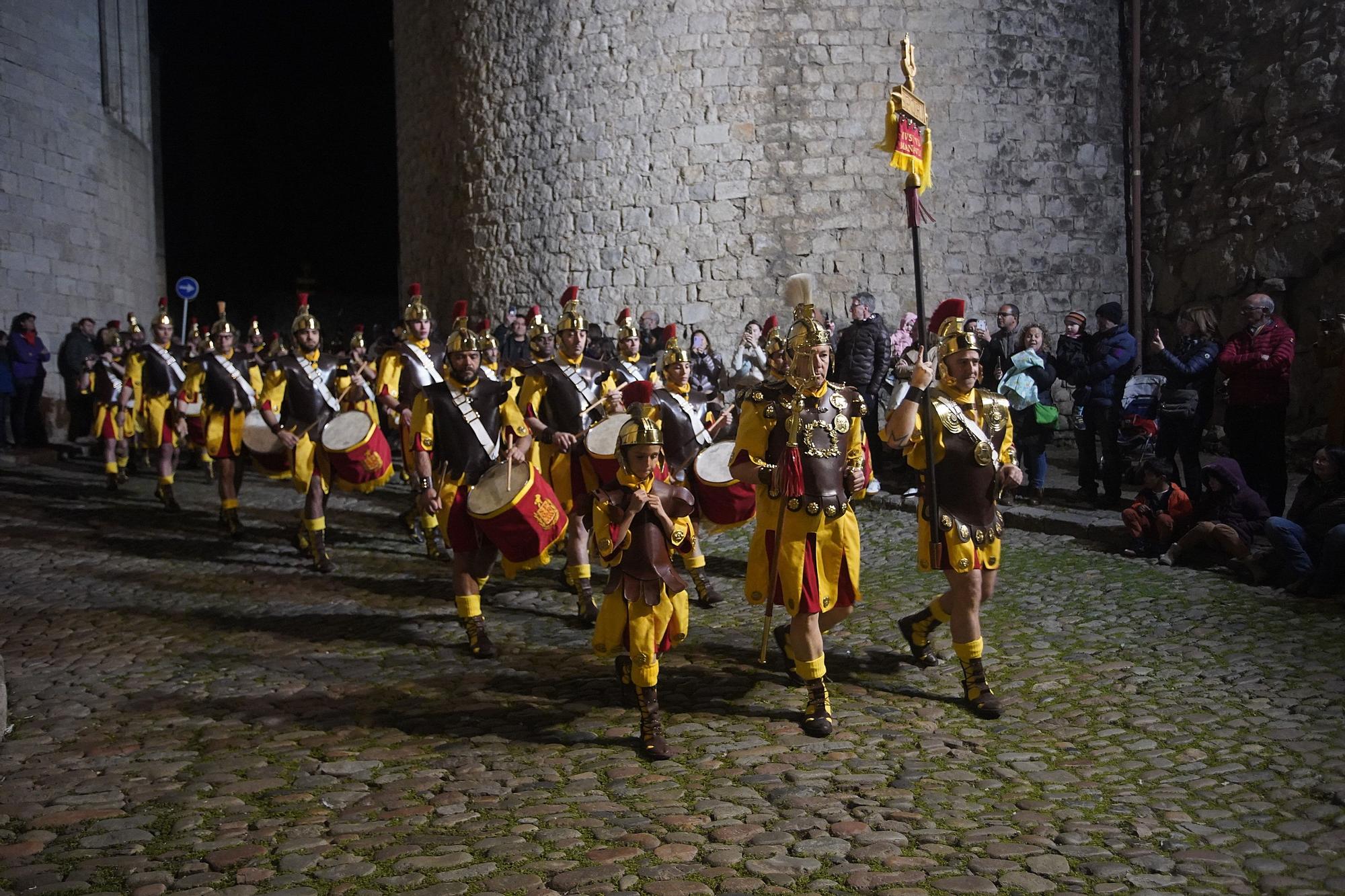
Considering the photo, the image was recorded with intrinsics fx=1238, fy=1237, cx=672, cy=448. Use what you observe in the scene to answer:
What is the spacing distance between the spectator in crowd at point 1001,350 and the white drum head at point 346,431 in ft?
19.1

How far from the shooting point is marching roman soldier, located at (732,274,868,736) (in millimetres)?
5293

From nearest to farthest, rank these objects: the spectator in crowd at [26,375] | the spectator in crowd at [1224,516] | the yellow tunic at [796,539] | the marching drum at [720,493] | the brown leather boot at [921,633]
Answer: the yellow tunic at [796,539], the brown leather boot at [921,633], the marching drum at [720,493], the spectator in crowd at [1224,516], the spectator in crowd at [26,375]

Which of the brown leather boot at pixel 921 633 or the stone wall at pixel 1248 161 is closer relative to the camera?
the brown leather boot at pixel 921 633

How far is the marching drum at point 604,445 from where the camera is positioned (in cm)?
770

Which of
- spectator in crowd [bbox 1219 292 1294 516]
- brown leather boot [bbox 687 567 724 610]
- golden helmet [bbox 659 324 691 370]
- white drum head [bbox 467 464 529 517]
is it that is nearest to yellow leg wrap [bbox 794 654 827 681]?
white drum head [bbox 467 464 529 517]

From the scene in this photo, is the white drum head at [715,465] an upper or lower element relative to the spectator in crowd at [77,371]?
lower

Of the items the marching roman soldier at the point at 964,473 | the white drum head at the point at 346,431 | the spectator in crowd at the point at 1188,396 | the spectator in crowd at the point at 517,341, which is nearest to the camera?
the marching roman soldier at the point at 964,473

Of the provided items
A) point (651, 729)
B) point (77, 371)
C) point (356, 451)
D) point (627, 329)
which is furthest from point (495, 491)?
point (77, 371)

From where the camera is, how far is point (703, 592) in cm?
755

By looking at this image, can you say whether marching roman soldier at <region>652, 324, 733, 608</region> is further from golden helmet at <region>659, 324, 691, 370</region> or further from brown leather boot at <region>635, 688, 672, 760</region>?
brown leather boot at <region>635, 688, 672, 760</region>

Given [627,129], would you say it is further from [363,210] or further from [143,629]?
[363,210]

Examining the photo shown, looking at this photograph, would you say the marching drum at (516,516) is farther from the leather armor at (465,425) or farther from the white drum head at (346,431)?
the white drum head at (346,431)

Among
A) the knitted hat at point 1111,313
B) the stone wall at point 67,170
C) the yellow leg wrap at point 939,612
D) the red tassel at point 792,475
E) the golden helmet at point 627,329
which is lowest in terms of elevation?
the yellow leg wrap at point 939,612

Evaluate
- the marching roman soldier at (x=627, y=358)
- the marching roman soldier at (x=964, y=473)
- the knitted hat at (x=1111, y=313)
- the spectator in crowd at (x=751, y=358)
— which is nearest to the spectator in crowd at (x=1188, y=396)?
the knitted hat at (x=1111, y=313)
